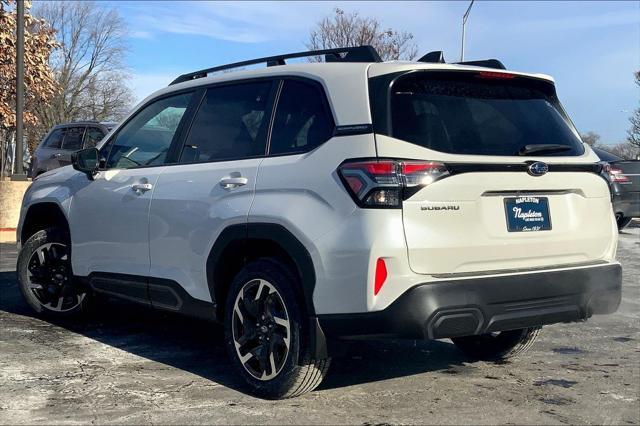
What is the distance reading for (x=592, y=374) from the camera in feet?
15.2

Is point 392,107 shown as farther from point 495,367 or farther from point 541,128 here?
point 495,367

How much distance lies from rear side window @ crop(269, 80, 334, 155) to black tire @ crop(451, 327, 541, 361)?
1.99 metres

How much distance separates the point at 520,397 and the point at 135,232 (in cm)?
276

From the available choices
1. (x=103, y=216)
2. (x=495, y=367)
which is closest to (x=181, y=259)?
(x=103, y=216)

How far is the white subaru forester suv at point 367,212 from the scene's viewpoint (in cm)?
358

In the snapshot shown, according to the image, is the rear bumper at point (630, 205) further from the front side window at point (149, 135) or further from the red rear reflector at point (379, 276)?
the red rear reflector at point (379, 276)

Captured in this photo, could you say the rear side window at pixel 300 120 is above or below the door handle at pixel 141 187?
above

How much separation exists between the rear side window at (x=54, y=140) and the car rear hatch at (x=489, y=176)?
12438mm

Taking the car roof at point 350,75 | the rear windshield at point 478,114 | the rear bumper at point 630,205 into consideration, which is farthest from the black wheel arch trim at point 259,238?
the rear bumper at point 630,205

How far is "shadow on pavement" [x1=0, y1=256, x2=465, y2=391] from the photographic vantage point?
4648mm

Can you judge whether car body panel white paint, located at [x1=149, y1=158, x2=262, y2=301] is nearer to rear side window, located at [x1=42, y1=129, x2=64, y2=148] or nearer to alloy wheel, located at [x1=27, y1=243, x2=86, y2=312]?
alloy wheel, located at [x1=27, y1=243, x2=86, y2=312]

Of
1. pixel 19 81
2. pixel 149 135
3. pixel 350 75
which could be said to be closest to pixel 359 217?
pixel 350 75

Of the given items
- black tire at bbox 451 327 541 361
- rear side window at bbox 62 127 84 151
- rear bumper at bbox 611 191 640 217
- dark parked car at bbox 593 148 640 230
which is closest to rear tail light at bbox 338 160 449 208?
black tire at bbox 451 327 541 361

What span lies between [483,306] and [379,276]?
1.95 ft
